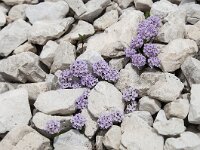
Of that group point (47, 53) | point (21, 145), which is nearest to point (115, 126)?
point (21, 145)

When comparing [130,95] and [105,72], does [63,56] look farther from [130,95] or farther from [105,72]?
[130,95]

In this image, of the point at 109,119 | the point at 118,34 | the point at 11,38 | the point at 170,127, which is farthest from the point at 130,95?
the point at 11,38

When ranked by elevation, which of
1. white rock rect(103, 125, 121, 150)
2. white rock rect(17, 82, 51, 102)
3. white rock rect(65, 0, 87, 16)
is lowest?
white rock rect(17, 82, 51, 102)

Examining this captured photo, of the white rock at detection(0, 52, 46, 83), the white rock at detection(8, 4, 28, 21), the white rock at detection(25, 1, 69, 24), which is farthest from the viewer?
the white rock at detection(8, 4, 28, 21)

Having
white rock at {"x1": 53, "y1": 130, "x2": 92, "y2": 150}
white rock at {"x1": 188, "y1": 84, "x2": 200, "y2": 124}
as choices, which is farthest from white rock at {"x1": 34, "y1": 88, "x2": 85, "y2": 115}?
white rock at {"x1": 188, "y1": 84, "x2": 200, "y2": 124}

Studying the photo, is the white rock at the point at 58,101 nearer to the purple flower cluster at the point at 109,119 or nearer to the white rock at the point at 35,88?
the white rock at the point at 35,88

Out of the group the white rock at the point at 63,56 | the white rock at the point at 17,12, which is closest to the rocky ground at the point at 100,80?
the white rock at the point at 63,56

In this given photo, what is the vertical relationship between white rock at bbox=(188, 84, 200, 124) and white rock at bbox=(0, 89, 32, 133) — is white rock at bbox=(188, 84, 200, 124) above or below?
above

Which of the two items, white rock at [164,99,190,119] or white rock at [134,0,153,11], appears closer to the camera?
white rock at [164,99,190,119]

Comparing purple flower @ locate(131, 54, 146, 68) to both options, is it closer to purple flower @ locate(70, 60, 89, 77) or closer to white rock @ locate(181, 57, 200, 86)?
white rock @ locate(181, 57, 200, 86)
